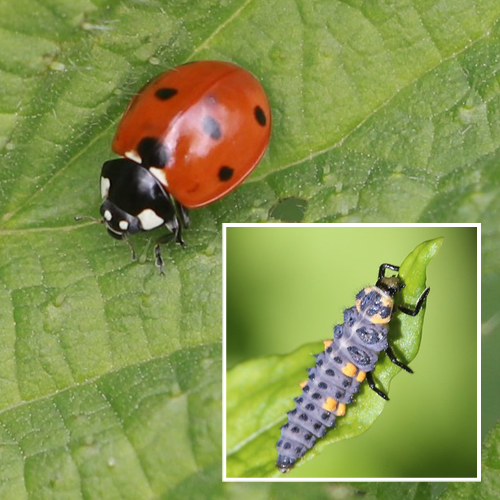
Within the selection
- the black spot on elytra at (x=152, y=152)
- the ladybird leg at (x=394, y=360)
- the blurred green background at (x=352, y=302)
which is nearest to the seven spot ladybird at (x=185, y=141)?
the black spot on elytra at (x=152, y=152)

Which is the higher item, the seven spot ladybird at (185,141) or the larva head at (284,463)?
the seven spot ladybird at (185,141)

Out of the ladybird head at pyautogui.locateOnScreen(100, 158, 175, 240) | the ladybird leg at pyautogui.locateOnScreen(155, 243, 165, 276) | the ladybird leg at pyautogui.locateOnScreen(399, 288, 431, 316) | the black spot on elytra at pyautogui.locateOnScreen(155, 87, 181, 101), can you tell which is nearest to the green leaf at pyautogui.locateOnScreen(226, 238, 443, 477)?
the ladybird leg at pyautogui.locateOnScreen(399, 288, 431, 316)

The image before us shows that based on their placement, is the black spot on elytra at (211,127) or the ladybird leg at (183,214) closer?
the black spot on elytra at (211,127)

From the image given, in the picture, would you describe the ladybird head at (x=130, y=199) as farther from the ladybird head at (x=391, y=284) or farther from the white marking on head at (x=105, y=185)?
the ladybird head at (x=391, y=284)

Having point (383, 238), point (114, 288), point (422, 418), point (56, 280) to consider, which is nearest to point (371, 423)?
point (422, 418)

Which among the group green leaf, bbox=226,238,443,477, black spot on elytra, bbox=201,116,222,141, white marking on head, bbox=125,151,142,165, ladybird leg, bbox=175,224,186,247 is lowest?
green leaf, bbox=226,238,443,477

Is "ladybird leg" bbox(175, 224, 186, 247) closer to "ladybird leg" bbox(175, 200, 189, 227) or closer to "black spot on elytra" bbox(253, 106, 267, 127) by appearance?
"ladybird leg" bbox(175, 200, 189, 227)

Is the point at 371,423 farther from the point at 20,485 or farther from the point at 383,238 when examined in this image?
the point at 20,485
